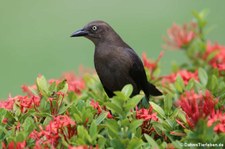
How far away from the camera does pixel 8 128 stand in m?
4.16

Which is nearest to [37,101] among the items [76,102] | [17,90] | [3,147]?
[76,102]

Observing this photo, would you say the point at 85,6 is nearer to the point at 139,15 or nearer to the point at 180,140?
the point at 139,15

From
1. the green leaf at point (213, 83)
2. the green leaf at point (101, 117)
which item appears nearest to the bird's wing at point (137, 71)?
the green leaf at point (213, 83)

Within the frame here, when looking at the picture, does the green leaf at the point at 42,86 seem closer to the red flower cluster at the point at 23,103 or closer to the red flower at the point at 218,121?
the red flower cluster at the point at 23,103

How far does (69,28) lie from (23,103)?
8319 mm

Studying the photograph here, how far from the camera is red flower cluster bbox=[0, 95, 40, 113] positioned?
4286mm

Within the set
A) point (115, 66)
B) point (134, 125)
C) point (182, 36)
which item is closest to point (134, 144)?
point (134, 125)

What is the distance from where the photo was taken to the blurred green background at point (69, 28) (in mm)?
11352

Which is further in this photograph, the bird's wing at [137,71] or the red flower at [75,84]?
the bird's wing at [137,71]

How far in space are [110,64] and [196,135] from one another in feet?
7.64

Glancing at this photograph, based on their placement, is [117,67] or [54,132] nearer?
[54,132]

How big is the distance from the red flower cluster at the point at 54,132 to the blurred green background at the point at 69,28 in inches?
271

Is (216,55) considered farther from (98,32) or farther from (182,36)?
(98,32)

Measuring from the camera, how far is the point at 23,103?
4289mm
